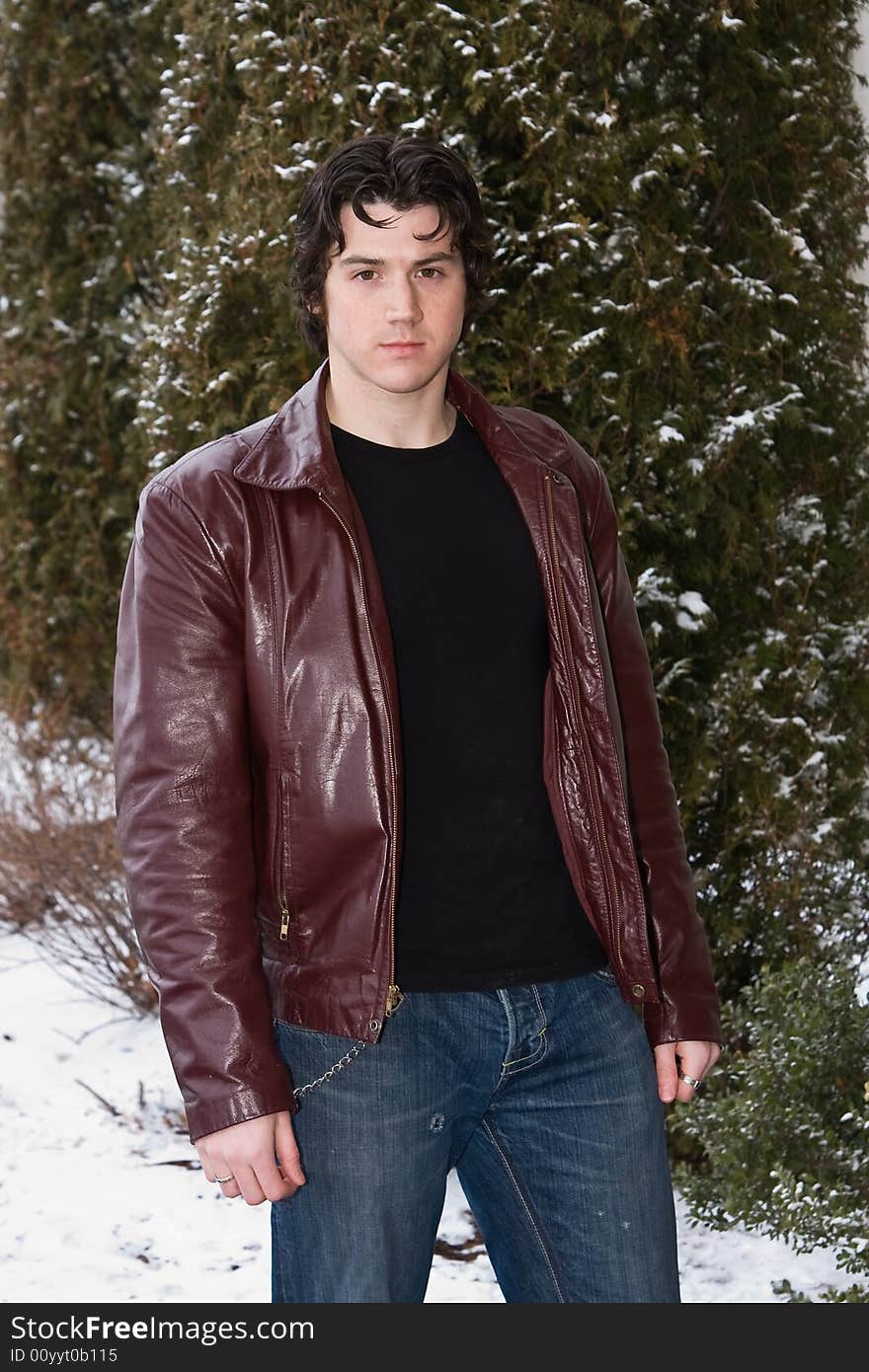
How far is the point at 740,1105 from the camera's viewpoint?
3301mm

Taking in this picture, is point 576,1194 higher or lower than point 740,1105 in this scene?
higher

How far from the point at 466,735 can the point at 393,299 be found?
2.10 feet

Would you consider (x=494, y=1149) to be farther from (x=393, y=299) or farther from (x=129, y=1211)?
(x=129, y=1211)

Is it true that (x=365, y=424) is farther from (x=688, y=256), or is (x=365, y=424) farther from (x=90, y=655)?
(x=90, y=655)

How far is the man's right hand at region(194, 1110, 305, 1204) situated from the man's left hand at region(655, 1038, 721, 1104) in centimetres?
63

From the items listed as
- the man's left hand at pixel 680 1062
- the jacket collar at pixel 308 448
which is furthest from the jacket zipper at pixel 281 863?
the man's left hand at pixel 680 1062

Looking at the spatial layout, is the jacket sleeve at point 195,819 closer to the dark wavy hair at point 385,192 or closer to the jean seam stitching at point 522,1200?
the jean seam stitching at point 522,1200

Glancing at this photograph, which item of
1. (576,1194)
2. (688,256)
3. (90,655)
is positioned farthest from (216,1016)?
(90,655)

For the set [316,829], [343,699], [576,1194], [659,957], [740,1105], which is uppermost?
[343,699]

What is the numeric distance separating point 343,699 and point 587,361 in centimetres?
198

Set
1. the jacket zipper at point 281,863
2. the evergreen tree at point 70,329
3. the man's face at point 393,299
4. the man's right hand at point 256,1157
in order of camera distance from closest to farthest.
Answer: the man's right hand at point 256,1157 → the jacket zipper at point 281,863 → the man's face at point 393,299 → the evergreen tree at point 70,329

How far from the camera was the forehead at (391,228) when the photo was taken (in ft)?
6.81

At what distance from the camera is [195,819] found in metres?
1.83

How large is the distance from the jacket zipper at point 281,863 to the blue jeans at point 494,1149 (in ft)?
0.48
